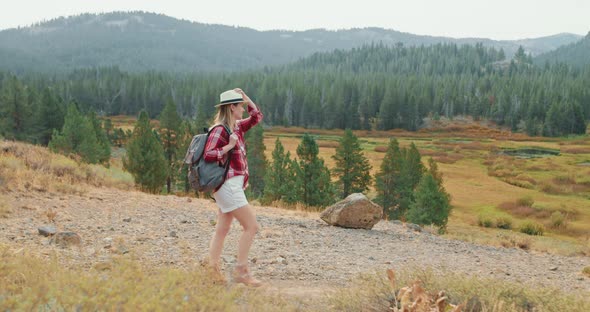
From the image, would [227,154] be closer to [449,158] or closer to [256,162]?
[256,162]

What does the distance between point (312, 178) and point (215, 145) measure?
28178 millimetres

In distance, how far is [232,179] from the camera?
6.05 metres

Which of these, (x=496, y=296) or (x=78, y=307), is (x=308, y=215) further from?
(x=78, y=307)

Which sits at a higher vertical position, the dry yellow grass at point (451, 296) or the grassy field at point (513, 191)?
the dry yellow grass at point (451, 296)

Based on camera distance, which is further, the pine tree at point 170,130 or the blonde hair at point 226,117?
the pine tree at point 170,130

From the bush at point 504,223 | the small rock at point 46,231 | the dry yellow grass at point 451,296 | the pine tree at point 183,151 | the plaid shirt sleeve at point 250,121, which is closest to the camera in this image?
the dry yellow grass at point 451,296

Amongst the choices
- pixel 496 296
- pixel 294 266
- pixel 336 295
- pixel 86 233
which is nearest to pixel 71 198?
pixel 86 233

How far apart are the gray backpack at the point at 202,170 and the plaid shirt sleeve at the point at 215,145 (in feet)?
0.21

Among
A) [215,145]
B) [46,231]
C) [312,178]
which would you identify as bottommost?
[312,178]

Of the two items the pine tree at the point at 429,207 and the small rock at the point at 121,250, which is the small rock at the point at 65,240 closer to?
the small rock at the point at 121,250

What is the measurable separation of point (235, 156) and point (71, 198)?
7845 millimetres

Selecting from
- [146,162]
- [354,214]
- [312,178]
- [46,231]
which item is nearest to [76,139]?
[146,162]

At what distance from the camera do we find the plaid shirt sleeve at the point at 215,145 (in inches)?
230

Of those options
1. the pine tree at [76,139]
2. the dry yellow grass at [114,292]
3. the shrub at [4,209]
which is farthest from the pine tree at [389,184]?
the dry yellow grass at [114,292]
